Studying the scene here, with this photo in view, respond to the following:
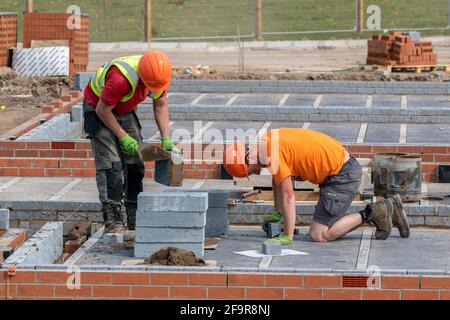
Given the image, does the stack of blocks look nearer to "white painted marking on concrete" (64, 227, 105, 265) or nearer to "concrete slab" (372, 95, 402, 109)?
"white painted marking on concrete" (64, 227, 105, 265)

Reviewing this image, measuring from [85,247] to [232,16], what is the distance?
22.6 metres

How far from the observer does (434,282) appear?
8.41 m

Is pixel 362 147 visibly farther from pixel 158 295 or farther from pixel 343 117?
pixel 158 295

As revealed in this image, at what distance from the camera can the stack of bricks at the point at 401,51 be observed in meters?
23.2

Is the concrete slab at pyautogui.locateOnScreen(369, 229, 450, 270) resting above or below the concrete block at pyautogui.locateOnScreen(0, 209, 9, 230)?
below

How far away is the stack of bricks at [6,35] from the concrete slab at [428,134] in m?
10.2

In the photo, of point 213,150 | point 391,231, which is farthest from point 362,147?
point 391,231

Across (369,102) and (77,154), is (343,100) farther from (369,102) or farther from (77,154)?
(77,154)

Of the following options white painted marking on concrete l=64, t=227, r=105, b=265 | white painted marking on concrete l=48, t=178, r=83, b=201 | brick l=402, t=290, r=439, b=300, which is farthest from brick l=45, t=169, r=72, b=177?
brick l=402, t=290, r=439, b=300

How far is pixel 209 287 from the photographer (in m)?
8.52

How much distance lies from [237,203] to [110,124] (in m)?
1.73

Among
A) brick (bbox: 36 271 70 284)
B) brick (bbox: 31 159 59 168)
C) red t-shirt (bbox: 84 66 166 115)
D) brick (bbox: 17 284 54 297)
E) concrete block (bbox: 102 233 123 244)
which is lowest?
brick (bbox: 17 284 54 297)

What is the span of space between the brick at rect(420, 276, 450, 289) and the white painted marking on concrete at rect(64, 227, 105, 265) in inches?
105

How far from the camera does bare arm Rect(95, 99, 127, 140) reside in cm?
985
